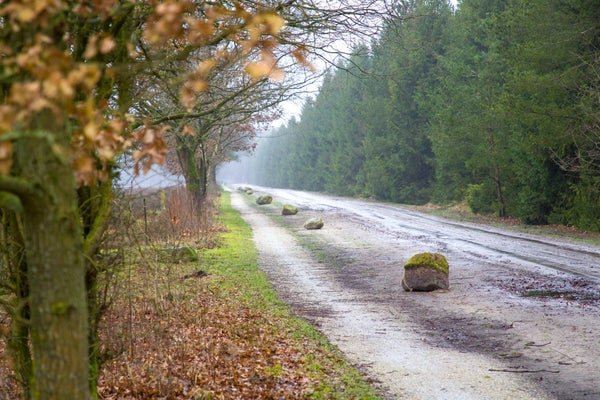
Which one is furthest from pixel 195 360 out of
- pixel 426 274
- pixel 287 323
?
pixel 426 274

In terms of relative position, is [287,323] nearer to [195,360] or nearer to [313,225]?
[195,360]

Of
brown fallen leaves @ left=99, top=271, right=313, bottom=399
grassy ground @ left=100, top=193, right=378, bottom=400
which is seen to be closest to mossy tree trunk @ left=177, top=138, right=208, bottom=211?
grassy ground @ left=100, top=193, right=378, bottom=400

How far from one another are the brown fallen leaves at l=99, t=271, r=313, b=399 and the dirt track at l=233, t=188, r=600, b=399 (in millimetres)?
1080

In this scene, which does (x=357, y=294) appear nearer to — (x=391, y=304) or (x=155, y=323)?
(x=391, y=304)

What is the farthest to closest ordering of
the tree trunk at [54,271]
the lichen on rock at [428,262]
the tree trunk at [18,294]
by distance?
the lichen on rock at [428,262]
the tree trunk at [18,294]
the tree trunk at [54,271]

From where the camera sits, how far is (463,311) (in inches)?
448

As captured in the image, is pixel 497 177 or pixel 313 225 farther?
pixel 497 177

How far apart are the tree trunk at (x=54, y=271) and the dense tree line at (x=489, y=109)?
18.3 feet

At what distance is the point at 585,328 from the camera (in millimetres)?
9695

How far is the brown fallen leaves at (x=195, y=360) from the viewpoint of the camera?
7.10 metres

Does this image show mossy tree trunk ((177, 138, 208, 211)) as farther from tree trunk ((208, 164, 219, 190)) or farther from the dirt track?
the dirt track

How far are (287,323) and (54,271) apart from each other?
7782 mm

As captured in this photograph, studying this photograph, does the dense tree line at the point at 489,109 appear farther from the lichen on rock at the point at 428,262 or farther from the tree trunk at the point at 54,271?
the tree trunk at the point at 54,271

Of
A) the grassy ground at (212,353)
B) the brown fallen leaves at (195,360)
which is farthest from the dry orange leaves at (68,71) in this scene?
the brown fallen leaves at (195,360)
